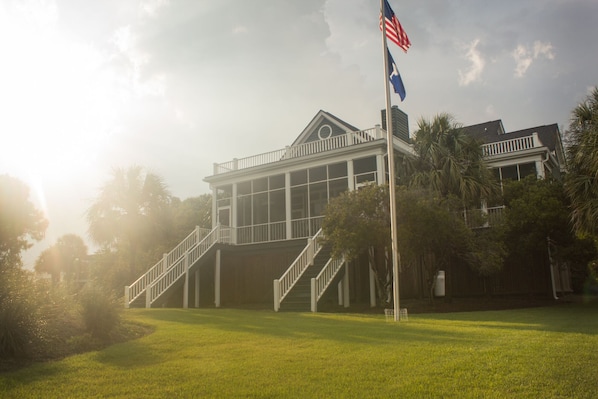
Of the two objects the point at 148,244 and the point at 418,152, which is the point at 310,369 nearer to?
the point at 418,152

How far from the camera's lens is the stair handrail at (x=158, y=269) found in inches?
801

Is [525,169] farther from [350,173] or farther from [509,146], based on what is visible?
[350,173]

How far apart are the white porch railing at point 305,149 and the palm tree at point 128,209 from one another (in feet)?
11.5

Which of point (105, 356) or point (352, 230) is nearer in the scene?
point (105, 356)

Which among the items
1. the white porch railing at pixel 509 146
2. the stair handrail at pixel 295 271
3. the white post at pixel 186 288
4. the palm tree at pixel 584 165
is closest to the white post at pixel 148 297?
the white post at pixel 186 288

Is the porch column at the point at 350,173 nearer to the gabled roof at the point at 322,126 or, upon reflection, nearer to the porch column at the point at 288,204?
the porch column at the point at 288,204

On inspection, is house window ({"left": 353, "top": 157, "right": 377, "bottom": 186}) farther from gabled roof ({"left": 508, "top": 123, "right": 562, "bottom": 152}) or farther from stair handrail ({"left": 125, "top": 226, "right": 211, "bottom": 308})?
gabled roof ({"left": 508, "top": 123, "right": 562, "bottom": 152})

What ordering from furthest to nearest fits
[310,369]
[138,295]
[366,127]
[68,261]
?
[68,261]
[366,127]
[138,295]
[310,369]

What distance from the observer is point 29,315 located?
8.00 metres

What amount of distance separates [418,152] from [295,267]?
7.19m

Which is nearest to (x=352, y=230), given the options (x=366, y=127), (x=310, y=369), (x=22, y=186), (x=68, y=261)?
(x=366, y=127)

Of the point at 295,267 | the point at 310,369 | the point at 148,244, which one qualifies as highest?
the point at 148,244

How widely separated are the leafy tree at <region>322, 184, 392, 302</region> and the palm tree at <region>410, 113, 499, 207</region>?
3.14 m

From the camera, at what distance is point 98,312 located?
9320 millimetres
